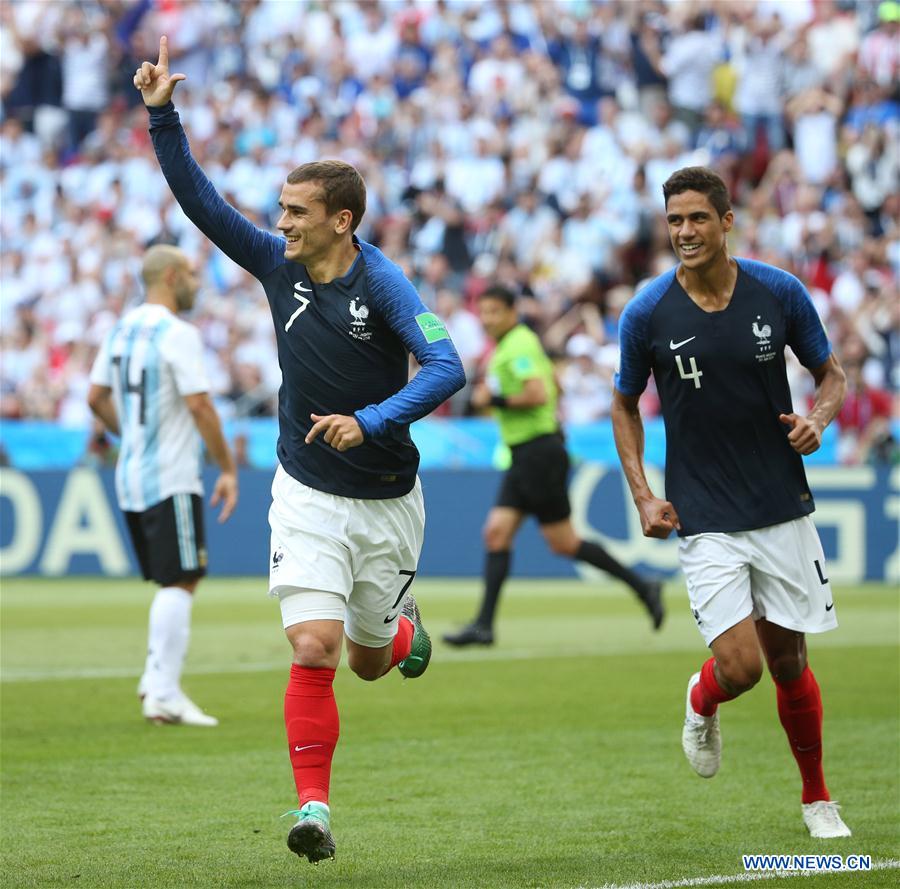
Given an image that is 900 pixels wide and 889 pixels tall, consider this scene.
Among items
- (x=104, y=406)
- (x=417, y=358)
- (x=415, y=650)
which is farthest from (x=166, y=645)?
(x=417, y=358)

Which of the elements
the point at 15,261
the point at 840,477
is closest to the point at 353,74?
the point at 15,261

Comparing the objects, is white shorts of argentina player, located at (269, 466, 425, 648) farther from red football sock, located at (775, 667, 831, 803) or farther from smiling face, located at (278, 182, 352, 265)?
red football sock, located at (775, 667, 831, 803)

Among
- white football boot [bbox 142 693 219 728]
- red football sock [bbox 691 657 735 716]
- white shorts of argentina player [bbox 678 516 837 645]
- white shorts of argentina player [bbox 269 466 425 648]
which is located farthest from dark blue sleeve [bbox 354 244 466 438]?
white football boot [bbox 142 693 219 728]

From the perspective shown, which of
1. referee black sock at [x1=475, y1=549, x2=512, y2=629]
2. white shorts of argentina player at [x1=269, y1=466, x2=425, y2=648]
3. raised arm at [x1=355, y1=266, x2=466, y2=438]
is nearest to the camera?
raised arm at [x1=355, y1=266, x2=466, y2=438]

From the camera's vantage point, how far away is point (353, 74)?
26297 mm

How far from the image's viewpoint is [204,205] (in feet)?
20.3

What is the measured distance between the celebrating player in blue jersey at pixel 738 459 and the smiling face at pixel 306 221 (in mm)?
1218

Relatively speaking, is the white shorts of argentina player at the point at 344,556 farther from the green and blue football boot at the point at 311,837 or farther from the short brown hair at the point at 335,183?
the short brown hair at the point at 335,183

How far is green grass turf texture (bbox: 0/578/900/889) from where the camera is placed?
5848 millimetres

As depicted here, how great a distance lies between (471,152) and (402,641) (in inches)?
720

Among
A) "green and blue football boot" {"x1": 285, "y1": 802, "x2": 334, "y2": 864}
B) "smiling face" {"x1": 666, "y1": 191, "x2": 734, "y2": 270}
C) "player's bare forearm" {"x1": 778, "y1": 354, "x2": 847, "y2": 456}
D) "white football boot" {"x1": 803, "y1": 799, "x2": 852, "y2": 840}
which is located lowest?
"white football boot" {"x1": 803, "y1": 799, "x2": 852, "y2": 840}

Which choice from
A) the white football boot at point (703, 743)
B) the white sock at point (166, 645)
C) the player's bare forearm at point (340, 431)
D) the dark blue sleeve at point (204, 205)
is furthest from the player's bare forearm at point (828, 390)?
the white sock at point (166, 645)

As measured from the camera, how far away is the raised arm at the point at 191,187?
6.11 m

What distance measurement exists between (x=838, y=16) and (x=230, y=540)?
1204 cm
